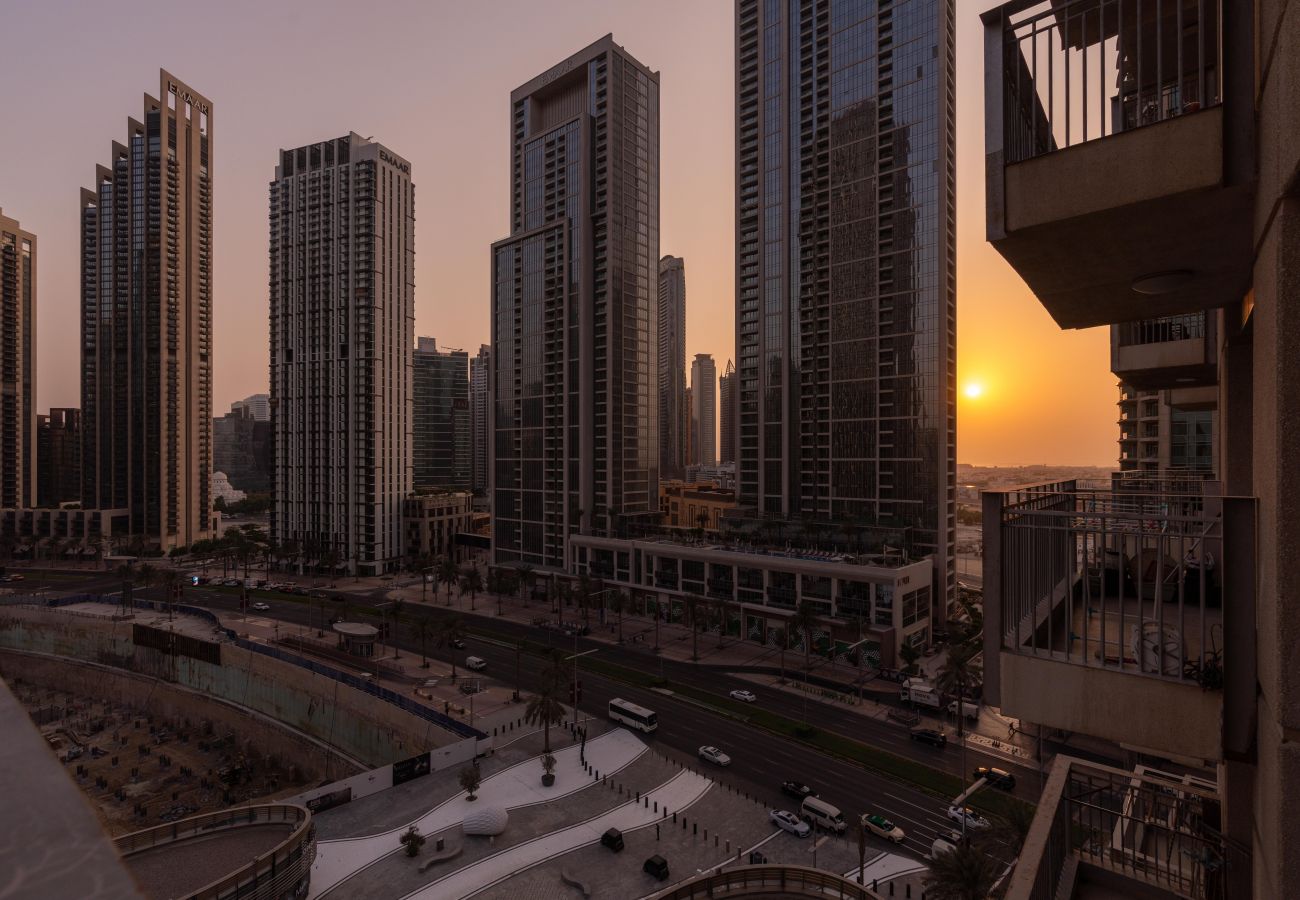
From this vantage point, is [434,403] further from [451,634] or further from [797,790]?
[797,790]

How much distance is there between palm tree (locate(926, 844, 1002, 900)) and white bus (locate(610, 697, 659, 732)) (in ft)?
81.1

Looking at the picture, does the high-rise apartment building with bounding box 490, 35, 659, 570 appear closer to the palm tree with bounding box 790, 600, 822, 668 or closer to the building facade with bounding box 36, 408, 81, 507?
the palm tree with bounding box 790, 600, 822, 668

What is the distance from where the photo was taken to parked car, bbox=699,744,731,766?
43844 millimetres

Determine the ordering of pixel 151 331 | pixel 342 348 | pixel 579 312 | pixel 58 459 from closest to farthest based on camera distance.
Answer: pixel 579 312
pixel 342 348
pixel 151 331
pixel 58 459

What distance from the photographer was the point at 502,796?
Result: 39.8m

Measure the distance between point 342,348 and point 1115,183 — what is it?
13728cm

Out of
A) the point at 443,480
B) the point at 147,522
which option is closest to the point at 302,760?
the point at 147,522

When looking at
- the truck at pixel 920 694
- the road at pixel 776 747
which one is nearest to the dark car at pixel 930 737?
the road at pixel 776 747

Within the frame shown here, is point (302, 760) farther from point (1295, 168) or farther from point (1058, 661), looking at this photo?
point (1295, 168)

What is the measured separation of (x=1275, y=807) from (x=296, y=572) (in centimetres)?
14457

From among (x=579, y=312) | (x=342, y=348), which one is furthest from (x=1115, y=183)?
(x=342, y=348)

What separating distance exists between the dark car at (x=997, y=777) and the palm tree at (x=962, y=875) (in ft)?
50.6

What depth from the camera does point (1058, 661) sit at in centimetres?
735

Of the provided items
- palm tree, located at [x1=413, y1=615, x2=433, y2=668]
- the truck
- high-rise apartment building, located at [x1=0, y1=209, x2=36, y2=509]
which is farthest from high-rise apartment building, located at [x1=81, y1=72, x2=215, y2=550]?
the truck
